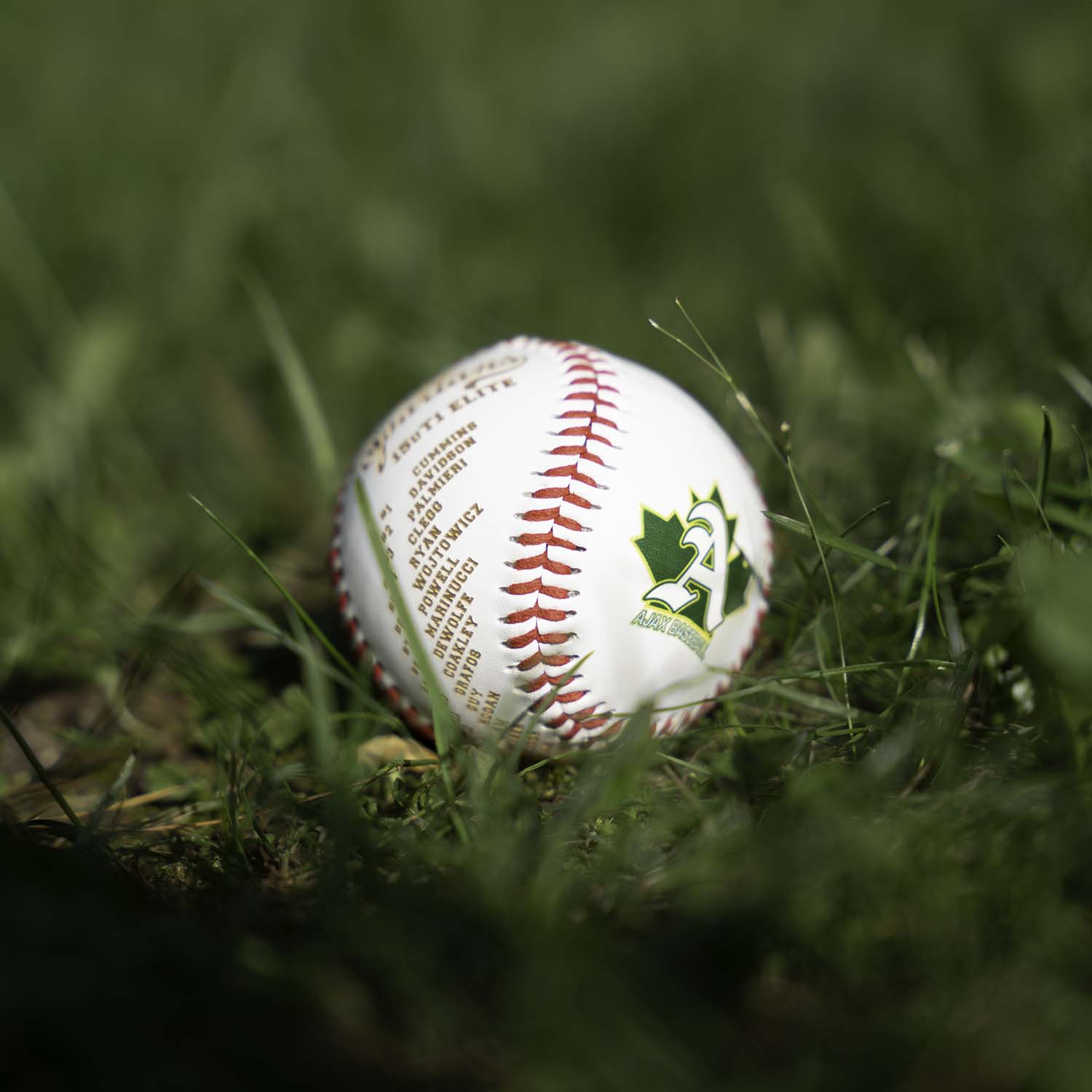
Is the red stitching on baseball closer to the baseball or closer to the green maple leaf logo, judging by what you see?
the baseball

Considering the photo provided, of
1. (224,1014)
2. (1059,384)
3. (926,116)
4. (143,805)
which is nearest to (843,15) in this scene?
(926,116)

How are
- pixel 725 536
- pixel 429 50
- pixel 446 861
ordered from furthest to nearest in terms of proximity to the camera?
pixel 429 50 < pixel 725 536 < pixel 446 861

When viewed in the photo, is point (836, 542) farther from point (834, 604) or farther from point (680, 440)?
point (680, 440)

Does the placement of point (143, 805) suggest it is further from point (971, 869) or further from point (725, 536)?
point (971, 869)

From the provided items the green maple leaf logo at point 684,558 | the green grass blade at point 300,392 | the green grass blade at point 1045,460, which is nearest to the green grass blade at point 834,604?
the green maple leaf logo at point 684,558

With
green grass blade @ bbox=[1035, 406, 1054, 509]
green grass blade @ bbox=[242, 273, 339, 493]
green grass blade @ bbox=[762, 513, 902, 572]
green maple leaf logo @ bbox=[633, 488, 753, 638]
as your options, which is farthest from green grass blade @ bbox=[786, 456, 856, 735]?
green grass blade @ bbox=[242, 273, 339, 493]

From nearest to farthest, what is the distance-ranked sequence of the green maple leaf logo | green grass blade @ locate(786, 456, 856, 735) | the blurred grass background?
the blurred grass background → green grass blade @ locate(786, 456, 856, 735) → the green maple leaf logo

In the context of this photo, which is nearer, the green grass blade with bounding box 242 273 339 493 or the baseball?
the baseball
